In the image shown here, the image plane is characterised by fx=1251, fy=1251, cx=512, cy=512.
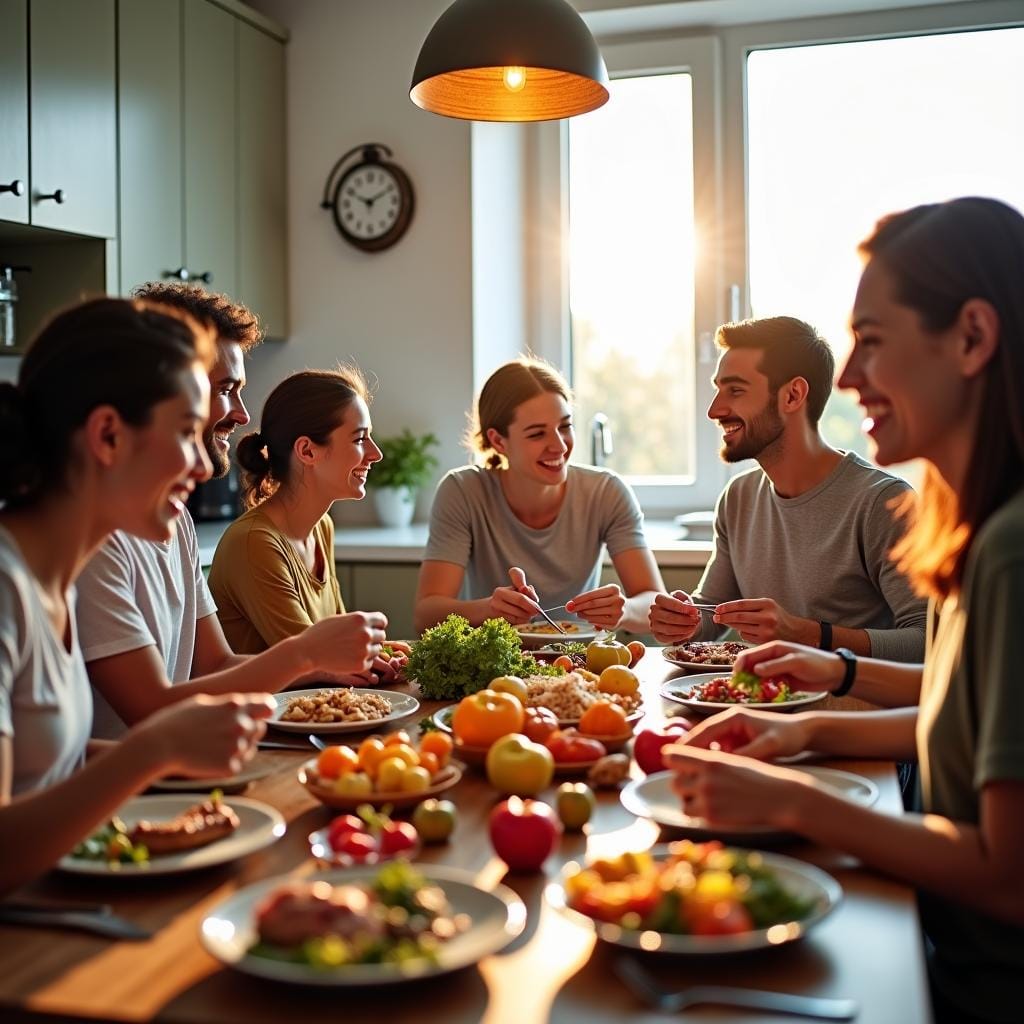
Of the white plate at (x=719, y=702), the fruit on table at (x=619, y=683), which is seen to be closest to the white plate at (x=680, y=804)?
the white plate at (x=719, y=702)

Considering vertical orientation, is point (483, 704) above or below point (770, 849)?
above

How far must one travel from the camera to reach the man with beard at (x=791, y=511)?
2.65 m

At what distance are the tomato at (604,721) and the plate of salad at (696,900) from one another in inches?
21.9

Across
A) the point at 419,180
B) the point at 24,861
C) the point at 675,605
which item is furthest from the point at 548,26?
the point at 419,180

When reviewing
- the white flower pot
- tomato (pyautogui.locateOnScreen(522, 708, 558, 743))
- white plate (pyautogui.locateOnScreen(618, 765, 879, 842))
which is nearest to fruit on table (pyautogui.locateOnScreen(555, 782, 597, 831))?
white plate (pyautogui.locateOnScreen(618, 765, 879, 842))

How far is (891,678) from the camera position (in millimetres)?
1916

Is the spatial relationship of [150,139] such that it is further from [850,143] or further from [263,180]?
[850,143]

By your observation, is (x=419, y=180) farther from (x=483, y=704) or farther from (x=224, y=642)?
(x=483, y=704)

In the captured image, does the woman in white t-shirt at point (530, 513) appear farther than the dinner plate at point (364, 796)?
Yes

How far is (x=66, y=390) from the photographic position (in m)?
1.40

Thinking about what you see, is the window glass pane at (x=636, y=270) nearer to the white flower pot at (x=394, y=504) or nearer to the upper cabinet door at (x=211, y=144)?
the white flower pot at (x=394, y=504)

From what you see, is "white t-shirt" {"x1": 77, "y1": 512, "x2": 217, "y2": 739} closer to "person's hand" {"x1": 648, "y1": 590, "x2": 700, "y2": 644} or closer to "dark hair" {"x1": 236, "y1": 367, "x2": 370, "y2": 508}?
"dark hair" {"x1": 236, "y1": 367, "x2": 370, "y2": 508}

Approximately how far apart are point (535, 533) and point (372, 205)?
1.68 meters

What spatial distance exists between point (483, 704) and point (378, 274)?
2.99 meters
